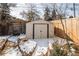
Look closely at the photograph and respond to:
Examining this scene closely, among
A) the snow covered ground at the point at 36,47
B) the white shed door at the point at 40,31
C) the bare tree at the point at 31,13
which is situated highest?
the bare tree at the point at 31,13

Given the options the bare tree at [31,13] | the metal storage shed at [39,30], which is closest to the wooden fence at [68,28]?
the metal storage shed at [39,30]

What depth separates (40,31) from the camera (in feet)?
5.08

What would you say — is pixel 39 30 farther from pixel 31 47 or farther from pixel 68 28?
pixel 68 28

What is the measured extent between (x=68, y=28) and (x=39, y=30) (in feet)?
0.97

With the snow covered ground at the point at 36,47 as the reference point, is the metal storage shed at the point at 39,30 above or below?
above

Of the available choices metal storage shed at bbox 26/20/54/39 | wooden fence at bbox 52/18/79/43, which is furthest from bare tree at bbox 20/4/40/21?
wooden fence at bbox 52/18/79/43

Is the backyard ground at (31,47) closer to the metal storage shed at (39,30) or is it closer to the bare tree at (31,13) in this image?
the metal storage shed at (39,30)

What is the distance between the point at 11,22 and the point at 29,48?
0.32 meters

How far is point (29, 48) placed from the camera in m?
1.54

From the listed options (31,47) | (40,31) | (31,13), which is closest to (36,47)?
(31,47)

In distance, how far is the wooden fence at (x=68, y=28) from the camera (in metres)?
1.54

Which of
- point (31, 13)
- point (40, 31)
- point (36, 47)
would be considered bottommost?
point (36, 47)

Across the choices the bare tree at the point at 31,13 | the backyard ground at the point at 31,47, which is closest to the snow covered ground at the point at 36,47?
the backyard ground at the point at 31,47

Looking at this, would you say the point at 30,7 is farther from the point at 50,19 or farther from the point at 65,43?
the point at 65,43
